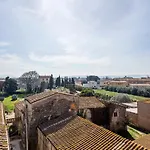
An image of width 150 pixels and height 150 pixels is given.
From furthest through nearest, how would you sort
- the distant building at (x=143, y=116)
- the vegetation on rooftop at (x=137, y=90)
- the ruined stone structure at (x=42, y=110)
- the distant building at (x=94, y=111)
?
the vegetation on rooftop at (x=137, y=90)
the distant building at (x=143, y=116)
the distant building at (x=94, y=111)
the ruined stone structure at (x=42, y=110)

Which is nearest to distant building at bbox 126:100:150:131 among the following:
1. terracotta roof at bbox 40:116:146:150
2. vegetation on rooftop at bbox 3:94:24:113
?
terracotta roof at bbox 40:116:146:150

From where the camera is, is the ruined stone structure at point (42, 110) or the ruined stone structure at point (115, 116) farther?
the ruined stone structure at point (115, 116)

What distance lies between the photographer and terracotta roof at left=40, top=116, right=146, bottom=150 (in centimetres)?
991

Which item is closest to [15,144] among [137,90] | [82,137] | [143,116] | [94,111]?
[94,111]

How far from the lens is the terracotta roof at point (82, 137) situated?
32.5 ft

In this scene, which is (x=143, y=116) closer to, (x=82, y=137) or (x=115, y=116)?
(x=115, y=116)

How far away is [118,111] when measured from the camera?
24.6 meters

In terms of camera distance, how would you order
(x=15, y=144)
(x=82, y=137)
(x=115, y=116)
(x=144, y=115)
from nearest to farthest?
(x=82, y=137), (x=15, y=144), (x=115, y=116), (x=144, y=115)

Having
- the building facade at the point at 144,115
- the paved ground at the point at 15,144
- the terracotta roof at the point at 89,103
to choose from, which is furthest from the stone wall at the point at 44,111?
the building facade at the point at 144,115

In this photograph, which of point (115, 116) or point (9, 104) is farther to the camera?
point (9, 104)

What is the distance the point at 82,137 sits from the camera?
39.8ft

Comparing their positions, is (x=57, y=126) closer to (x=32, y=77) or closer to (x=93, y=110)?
(x=93, y=110)

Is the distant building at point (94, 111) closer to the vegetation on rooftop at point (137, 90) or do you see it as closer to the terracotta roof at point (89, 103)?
the terracotta roof at point (89, 103)

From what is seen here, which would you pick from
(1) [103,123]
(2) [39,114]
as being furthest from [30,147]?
(1) [103,123]
